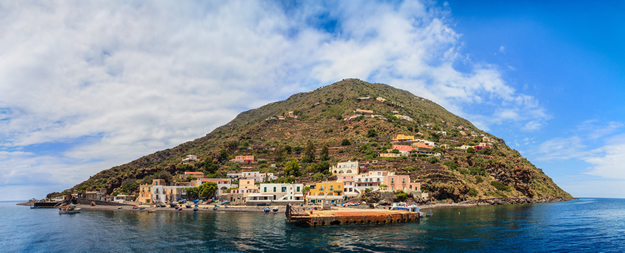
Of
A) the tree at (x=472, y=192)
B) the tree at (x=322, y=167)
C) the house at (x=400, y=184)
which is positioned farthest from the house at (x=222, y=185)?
the tree at (x=472, y=192)

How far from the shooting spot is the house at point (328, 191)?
7869 cm

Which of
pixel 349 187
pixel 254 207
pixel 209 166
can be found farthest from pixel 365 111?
pixel 254 207

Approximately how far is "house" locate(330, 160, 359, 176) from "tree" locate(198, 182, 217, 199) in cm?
3321

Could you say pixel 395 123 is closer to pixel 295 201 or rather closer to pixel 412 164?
pixel 412 164

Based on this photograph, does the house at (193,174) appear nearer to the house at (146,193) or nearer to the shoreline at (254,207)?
the house at (146,193)

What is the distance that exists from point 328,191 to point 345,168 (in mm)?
16461

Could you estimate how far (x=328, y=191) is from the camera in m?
81.2

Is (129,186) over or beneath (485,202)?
over

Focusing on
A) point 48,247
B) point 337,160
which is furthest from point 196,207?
point 337,160

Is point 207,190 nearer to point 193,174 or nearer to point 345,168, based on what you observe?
point 193,174

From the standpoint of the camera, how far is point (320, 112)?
189 meters

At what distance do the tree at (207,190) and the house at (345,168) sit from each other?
3321 cm

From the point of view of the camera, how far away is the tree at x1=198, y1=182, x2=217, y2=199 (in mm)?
86062

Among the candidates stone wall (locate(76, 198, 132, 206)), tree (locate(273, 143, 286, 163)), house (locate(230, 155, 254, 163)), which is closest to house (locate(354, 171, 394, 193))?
tree (locate(273, 143, 286, 163))
